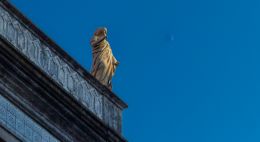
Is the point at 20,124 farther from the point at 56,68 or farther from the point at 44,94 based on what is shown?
the point at 56,68

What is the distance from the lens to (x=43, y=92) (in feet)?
73.7

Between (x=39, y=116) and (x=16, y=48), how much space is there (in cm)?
147

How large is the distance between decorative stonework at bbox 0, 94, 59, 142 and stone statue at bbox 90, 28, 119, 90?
3776 millimetres

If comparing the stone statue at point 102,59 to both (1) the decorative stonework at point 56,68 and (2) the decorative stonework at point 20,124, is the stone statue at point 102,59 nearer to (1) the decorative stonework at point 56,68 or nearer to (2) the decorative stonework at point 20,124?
(1) the decorative stonework at point 56,68

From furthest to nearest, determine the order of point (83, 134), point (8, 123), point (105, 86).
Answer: point (105, 86)
point (83, 134)
point (8, 123)

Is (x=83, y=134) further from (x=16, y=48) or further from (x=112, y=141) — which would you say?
(x=16, y=48)

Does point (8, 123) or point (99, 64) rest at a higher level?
point (99, 64)

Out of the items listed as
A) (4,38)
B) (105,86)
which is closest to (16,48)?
(4,38)

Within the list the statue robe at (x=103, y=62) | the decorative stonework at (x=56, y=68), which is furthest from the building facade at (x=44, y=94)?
the statue robe at (x=103, y=62)

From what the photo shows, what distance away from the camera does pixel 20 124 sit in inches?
846

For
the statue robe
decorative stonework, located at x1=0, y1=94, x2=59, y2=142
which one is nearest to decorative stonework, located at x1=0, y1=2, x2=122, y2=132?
the statue robe

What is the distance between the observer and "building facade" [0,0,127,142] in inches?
851

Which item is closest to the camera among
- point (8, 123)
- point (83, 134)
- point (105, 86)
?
point (8, 123)

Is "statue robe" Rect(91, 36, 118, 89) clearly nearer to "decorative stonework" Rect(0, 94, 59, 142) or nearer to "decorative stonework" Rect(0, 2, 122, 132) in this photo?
"decorative stonework" Rect(0, 2, 122, 132)
